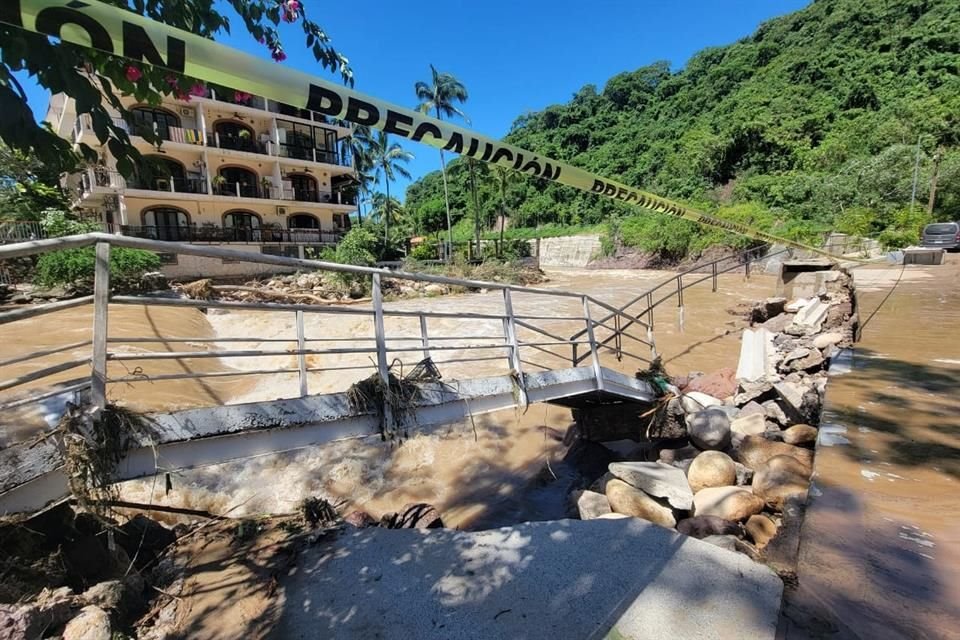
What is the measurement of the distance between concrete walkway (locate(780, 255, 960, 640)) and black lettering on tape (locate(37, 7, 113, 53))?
10.0 ft

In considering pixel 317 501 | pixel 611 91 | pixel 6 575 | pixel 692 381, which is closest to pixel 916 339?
pixel 692 381

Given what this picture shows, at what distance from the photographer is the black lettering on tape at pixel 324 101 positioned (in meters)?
1.95

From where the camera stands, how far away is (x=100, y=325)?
1.86 m

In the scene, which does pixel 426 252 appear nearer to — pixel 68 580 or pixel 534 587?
pixel 68 580

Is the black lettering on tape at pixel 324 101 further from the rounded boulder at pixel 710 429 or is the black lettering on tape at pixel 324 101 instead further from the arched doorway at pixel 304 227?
the arched doorway at pixel 304 227

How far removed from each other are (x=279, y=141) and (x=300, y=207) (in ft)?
13.4

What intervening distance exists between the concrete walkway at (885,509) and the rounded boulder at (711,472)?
983 mm

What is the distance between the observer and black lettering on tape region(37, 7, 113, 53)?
4.22 ft

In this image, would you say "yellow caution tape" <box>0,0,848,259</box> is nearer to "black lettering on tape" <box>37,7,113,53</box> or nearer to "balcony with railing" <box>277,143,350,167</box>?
"black lettering on tape" <box>37,7,113,53</box>

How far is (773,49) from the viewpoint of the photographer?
160ft

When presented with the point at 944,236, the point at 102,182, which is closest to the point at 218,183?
the point at 102,182

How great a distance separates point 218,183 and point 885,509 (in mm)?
29597

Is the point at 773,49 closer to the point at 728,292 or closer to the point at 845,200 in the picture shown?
the point at 845,200

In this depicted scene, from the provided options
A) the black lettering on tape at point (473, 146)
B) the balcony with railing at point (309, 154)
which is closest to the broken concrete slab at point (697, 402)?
the black lettering on tape at point (473, 146)
